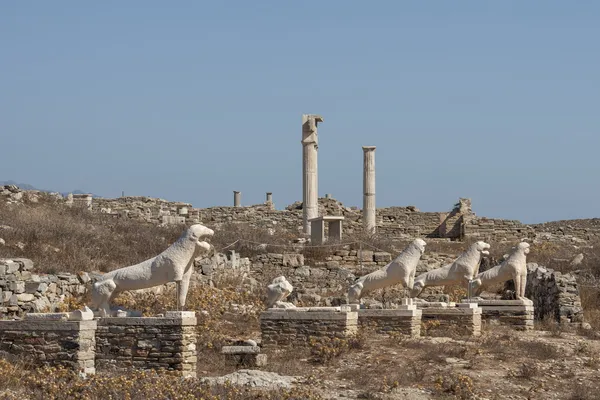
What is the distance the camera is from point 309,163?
3591 centimetres

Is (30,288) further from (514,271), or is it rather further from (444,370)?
(514,271)

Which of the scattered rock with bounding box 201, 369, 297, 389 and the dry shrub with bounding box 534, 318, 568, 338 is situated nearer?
the scattered rock with bounding box 201, 369, 297, 389

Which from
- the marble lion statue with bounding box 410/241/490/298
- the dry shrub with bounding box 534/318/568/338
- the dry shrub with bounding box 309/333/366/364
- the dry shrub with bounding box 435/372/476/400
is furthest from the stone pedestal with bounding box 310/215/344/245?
the dry shrub with bounding box 435/372/476/400

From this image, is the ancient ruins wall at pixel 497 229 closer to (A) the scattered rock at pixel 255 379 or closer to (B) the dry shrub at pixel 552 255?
(B) the dry shrub at pixel 552 255

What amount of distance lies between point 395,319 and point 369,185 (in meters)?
21.9

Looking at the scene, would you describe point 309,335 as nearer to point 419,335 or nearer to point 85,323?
point 419,335

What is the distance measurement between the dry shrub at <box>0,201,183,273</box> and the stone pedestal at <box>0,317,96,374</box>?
696cm

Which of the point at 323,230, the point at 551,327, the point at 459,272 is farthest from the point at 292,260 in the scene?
the point at 551,327

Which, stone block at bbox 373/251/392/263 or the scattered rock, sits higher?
stone block at bbox 373/251/392/263

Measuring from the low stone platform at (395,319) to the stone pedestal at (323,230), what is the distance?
40.1 ft

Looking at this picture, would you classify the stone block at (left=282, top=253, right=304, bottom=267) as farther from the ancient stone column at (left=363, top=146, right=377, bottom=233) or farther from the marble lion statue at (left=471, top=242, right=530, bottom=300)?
the ancient stone column at (left=363, top=146, right=377, bottom=233)

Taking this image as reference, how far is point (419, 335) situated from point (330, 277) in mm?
7424

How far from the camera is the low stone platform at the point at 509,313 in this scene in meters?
20.0

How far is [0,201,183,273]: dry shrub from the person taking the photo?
21.5 meters
